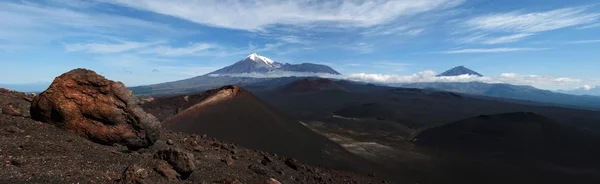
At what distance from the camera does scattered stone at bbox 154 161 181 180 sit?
8.84 m

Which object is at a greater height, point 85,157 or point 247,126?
point 85,157

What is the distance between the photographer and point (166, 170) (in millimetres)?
8938

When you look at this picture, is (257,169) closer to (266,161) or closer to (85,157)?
(266,161)

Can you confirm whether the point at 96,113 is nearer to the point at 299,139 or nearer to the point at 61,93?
the point at 61,93

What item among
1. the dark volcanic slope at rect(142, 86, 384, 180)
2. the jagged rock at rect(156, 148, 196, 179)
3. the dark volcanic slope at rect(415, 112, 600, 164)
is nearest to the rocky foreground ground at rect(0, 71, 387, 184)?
the jagged rock at rect(156, 148, 196, 179)

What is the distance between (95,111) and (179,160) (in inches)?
149

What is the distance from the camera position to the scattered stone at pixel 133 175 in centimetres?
750

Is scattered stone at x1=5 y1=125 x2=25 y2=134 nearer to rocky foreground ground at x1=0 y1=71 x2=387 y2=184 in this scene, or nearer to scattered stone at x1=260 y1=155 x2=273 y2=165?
rocky foreground ground at x1=0 y1=71 x2=387 y2=184

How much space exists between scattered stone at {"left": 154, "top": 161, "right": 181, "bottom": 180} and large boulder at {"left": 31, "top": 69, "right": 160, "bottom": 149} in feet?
8.49

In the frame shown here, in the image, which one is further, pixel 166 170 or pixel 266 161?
pixel 266 161

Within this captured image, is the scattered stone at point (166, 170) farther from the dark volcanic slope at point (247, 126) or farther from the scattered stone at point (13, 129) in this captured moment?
the dark volcanic slope at point (247, 126)

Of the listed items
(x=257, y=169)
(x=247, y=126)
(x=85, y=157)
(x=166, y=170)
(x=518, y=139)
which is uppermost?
(x=85, y=157)

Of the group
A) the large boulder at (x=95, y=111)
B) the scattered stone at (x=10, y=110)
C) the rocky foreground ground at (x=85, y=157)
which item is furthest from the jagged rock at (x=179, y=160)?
the scattered stone at (x=10, y=110)

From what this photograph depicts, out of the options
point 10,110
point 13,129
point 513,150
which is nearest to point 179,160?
point 13,129
